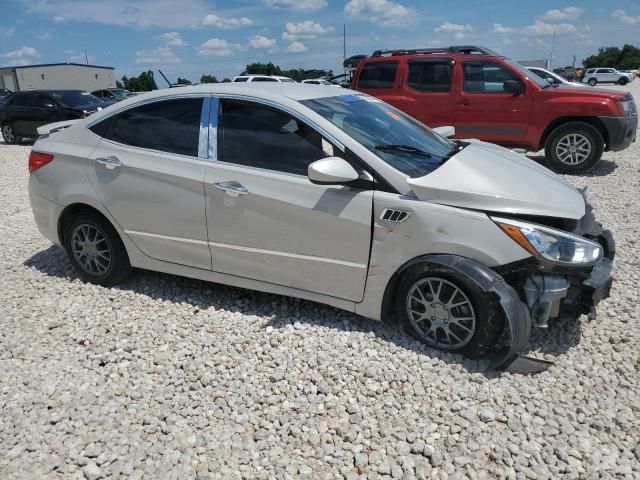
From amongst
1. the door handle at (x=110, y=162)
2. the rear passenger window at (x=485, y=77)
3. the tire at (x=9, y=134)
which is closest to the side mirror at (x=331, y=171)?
the door handle at (x=110, y=162)

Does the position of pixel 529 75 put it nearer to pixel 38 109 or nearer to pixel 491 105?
pixel 491 105

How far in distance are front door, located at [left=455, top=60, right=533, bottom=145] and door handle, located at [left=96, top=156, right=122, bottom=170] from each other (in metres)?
6.95

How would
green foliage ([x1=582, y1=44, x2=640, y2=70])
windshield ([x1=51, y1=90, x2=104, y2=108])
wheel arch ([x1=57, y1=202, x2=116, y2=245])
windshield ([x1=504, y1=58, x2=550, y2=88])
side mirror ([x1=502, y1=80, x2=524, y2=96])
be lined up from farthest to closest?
green foliage ([x1=582, y1=44, x2=640, y2=70]), windshield ([x1=51, y1=90, x2=104, y2=108]), windshield ([x1=504, y1=58, x2=550, y2=88]), side mirror ([x1=502, y1=80, x2=524, y2=96]), wheel arch ([x1=57, y1=202, x2=116, y2=245])

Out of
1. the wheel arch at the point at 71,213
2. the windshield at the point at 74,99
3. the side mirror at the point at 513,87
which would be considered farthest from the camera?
the windshield at the point at 74,99

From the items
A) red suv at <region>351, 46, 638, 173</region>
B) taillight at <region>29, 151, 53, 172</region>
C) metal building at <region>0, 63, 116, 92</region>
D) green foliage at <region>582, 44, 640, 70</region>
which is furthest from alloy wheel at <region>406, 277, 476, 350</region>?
green foliage at <region>582, 44, 640, 70</region>

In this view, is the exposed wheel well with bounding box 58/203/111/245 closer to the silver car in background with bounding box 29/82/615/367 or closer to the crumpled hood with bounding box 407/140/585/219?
the silver car in background with bounding box 29/82/615/367

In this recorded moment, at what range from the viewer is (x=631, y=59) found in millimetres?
78500

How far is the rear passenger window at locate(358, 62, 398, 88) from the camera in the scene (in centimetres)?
980

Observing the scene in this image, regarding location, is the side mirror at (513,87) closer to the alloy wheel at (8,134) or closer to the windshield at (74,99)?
the windshield at (74,99)

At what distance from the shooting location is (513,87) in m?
8.80

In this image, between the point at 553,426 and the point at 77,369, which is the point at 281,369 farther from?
the point at 553,426

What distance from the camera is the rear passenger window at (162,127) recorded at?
3814 millimetres

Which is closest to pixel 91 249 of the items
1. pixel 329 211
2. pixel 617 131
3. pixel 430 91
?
pixel 329 211

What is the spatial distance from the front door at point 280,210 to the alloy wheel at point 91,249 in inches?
47.1
